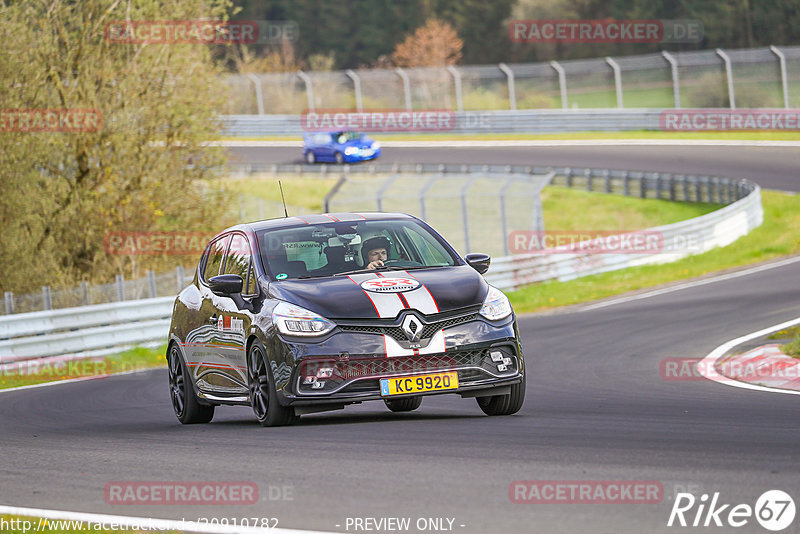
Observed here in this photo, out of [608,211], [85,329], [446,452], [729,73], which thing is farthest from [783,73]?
[446,452]

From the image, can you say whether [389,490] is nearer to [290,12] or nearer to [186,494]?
[186,494]

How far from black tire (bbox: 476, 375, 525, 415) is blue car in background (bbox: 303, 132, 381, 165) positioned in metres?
42.5

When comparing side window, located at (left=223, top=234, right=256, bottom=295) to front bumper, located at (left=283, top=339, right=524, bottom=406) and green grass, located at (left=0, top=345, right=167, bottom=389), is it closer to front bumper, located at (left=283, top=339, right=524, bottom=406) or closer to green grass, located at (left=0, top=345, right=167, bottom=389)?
front bumper, located at (left=283, top=339, right=524, bottom=406)

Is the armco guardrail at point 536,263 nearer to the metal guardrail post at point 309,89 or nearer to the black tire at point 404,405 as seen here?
the black tire at point 404,405

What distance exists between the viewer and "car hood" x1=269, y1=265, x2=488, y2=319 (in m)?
9.00

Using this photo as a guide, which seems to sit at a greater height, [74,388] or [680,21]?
[74,388]

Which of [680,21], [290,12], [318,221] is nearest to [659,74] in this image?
[680,21]

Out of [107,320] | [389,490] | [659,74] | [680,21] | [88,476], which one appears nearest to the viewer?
[389,490]

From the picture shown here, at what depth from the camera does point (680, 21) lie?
81750mm

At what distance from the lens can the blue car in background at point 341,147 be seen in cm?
5194

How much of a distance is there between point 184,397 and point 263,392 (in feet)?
6.65

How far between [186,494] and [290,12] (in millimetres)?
100282

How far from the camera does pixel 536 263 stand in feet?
88.6

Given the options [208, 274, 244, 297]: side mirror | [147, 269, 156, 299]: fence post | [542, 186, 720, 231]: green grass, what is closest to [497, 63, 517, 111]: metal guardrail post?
[542, 186, 720, 231]: green grass
